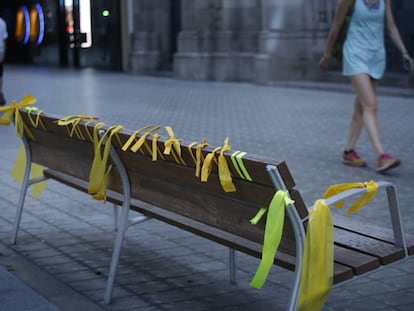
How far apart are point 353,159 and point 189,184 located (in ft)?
15.3

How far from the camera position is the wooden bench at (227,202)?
3.30m

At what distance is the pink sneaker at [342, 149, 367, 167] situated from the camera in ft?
27.1

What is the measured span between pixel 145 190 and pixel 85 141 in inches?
22.3

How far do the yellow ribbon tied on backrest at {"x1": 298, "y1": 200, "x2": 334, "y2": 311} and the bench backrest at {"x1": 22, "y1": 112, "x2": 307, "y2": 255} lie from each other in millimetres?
84

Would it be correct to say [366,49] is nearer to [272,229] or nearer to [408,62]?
[408,62]

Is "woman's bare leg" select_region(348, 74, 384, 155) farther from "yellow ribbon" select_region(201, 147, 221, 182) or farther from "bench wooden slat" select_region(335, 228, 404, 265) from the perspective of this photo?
"yellow ribbon" select_region(201, 147, 221, 182)

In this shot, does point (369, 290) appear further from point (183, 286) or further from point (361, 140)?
point (361, 140)

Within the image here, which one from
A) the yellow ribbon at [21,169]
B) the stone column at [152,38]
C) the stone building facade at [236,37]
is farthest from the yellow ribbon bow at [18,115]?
the stone column at [152,38]

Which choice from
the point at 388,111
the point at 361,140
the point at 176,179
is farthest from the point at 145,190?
the point at 388,111

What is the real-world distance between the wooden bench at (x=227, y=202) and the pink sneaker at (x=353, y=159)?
3857 mm

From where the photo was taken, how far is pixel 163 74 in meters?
22.8

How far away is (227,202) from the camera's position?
12.1ft

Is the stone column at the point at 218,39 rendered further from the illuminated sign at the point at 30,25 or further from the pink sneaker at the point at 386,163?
the illuminated sign at the point at 30,25

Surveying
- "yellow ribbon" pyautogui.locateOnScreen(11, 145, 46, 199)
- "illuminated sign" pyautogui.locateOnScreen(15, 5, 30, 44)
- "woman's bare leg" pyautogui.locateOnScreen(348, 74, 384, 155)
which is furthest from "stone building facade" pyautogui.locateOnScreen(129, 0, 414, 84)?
"yellow ribbon" pyautogui.locateOnScreen(11, 145, 46, 199)
